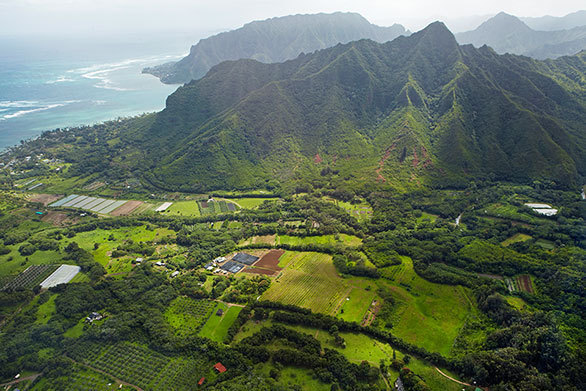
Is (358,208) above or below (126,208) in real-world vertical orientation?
below

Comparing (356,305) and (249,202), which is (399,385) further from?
(249,202)

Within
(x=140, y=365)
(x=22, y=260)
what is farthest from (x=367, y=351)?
(x=22, y=260)

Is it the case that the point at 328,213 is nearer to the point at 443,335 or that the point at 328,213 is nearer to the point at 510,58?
the point at 443,335

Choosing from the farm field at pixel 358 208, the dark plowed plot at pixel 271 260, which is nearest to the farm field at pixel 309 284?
the dark plowed plot at pixel 271 260

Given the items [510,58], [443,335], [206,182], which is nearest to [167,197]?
[206,182]

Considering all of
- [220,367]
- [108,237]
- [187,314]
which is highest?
[108,237]

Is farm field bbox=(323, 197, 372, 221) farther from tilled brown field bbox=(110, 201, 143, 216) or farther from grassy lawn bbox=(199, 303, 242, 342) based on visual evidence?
tilled brown field bbox=(110, 201, 143, 216)
